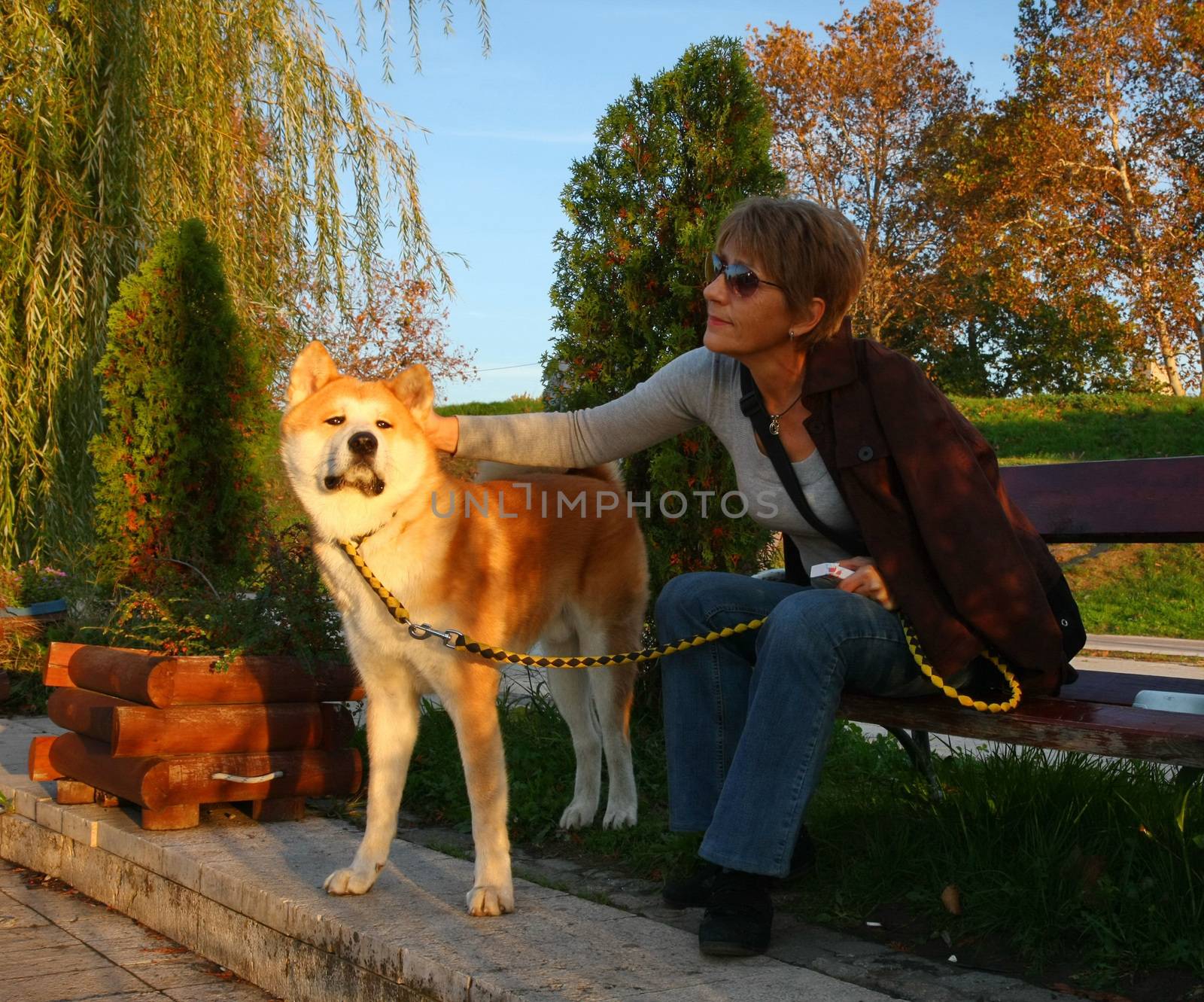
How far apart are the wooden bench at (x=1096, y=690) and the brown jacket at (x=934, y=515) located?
15cm

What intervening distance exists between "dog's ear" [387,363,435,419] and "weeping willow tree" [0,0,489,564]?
15.0 feet

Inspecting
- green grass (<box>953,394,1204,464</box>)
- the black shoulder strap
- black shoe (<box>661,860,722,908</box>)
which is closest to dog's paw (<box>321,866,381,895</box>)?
black shoe (<box>661,860,722,908</box>)

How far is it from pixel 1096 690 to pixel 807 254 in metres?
1.43

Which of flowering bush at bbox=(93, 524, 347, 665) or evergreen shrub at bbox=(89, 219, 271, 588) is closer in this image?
flowering bush at bbox=(93, 524, 347, 665)

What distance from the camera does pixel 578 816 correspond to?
12.5 ft

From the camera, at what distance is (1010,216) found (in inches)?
814

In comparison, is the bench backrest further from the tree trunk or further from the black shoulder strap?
the tree trunk

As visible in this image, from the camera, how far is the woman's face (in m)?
2.87

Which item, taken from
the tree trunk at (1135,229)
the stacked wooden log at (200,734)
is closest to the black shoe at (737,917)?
the stacked wooden log at (200,734)

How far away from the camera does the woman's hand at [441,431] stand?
3.28 meters

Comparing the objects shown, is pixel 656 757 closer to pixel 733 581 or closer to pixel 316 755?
pixel 316 755

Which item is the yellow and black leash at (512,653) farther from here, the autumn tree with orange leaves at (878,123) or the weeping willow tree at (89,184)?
the autumn tree with orange leaves at (878,123)

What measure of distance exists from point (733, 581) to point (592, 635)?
3.37 feet

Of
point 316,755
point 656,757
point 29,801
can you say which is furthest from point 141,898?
point 656,757
